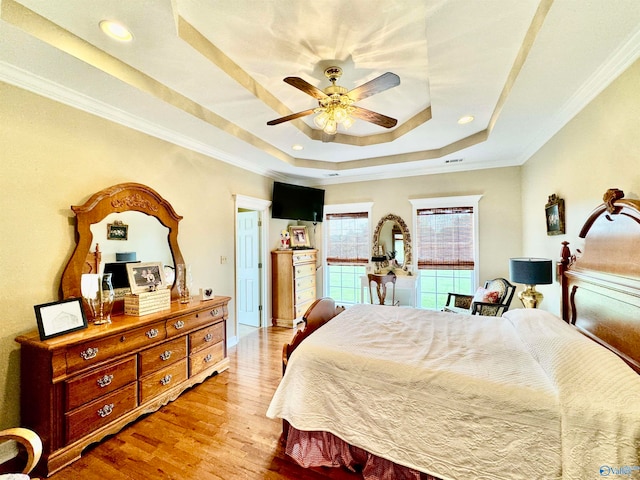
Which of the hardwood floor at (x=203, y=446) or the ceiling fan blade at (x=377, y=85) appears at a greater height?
the ceiling fan blade at (x=377, y=85)

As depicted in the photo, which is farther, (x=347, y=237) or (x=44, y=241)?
(x=347, y=237)

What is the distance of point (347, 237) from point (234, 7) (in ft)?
13.5

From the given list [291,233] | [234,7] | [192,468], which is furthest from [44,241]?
[291,233]

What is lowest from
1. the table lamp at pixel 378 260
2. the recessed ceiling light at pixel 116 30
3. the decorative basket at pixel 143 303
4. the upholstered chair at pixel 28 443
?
the upholstered chair at pixel 28 443

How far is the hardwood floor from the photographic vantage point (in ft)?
5.82

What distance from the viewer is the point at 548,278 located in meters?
2.70

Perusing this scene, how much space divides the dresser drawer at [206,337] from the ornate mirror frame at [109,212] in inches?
20.1

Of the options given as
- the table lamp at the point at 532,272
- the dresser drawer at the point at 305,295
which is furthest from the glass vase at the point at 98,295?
the table lamp at the point at 532,272

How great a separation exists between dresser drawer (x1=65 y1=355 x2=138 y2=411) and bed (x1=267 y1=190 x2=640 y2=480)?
1268mm

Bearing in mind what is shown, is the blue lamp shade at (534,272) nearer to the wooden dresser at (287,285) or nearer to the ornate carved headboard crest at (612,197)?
the ornate carved headboard crest at (612,197)

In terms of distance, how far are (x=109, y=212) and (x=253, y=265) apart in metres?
2.60

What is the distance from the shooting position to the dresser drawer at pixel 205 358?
9.23 feet

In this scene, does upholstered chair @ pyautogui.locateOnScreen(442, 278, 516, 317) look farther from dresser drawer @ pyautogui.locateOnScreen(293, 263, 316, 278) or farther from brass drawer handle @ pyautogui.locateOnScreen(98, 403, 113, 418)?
brass drawer handle @ pyautogui.locateOnScreen(98, 403, 113, 418)

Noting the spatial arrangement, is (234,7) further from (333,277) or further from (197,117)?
(333,277)
